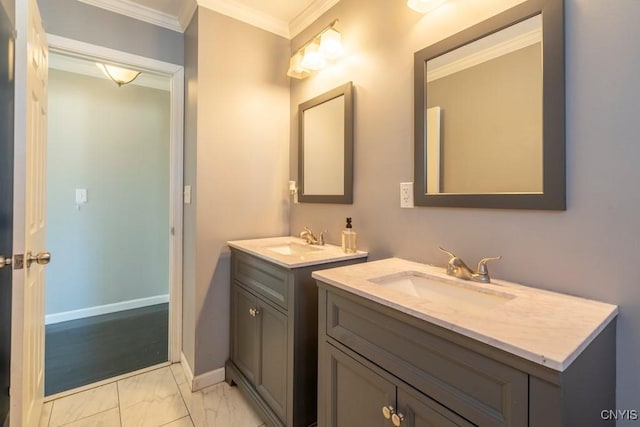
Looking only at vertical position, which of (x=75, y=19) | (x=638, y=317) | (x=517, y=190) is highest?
(x=75, y=19)

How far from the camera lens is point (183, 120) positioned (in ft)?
6.99

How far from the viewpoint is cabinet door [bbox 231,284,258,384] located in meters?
1.69

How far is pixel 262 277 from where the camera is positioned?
63.2 inches

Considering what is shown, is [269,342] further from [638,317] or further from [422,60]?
[422,60]

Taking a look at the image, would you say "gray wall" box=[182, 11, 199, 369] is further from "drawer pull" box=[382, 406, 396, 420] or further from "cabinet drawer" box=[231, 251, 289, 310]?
"drawer pull" box=[382, 406, 396, 420]

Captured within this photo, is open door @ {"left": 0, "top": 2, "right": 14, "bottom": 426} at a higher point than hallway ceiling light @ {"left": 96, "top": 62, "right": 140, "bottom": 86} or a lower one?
lower

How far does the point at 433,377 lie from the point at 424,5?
141 cm

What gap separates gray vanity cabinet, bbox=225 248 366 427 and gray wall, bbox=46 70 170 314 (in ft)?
6.37

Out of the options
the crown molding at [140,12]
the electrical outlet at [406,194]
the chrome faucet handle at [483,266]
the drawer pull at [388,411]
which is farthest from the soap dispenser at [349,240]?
the crown molding at [140,12]

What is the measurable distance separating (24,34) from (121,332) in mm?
2347

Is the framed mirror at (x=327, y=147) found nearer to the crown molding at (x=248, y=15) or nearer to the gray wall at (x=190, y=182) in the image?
the crown molding at (x=248, y=15)

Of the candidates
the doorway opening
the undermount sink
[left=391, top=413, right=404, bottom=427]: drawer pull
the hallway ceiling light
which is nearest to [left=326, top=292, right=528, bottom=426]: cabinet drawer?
[left=391, top=413, right=404, bottom=427]: drawer pull

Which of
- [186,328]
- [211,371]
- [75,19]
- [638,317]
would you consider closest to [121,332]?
[186,328]

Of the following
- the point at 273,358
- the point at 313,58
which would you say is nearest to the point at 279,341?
the point at 273,358
